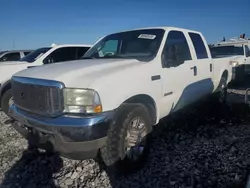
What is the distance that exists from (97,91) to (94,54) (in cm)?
197

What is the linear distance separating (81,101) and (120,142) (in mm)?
668

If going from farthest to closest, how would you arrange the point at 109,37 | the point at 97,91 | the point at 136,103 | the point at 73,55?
the point at 73,55 < the point at 109,37 < the point at 136,103 < the point at 97,91

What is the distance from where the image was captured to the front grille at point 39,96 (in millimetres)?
2713

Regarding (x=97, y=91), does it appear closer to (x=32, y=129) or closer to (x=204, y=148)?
(x=32, y=129)

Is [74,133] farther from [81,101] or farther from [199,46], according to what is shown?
[199,46]

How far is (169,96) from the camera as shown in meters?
3.91

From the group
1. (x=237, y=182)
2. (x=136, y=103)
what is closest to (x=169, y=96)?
(x=136, y=103)

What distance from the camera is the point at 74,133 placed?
2586 millimetres

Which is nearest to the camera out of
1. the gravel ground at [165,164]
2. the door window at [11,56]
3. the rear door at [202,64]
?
the gravel ground at [165,164]

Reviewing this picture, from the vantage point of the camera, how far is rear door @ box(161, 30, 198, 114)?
3.80 metres

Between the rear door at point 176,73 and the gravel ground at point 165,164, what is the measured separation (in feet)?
2.08

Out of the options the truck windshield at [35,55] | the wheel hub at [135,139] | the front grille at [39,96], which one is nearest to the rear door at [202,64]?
the wheel hub at [135,139]

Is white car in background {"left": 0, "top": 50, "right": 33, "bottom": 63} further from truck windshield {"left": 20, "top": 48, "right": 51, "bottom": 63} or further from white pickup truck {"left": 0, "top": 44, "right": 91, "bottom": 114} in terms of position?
truck windshield {"left": 20, "top": 48, "right": 51, "bottom": 63}

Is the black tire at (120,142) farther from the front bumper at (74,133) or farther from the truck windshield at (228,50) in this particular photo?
the truck windshield at (228,50)
